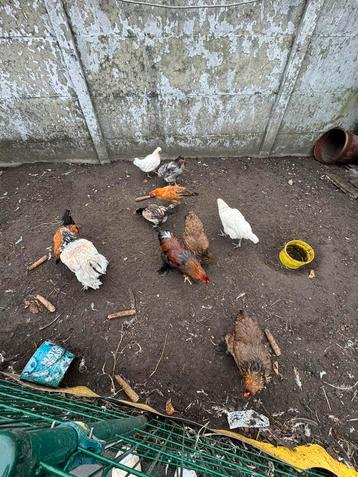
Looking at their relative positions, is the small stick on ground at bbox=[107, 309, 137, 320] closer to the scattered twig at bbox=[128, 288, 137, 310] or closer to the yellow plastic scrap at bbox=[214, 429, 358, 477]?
the scattered twig at bbox=[128, 288, 137, 310]

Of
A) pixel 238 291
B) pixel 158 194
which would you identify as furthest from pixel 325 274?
pixel 158 194

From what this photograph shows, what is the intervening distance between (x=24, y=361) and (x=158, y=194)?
3.14 metres

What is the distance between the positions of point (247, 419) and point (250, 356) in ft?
2.25

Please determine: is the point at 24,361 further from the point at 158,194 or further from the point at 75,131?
the point at 75,131

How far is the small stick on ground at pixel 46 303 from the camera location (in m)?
3.69

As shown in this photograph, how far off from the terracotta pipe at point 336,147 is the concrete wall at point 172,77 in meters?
0.30

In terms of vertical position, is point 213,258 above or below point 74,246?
below

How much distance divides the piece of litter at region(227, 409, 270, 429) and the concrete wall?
4895mm

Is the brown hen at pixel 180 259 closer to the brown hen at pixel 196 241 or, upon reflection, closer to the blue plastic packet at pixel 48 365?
the brown hen at pixel 196 241

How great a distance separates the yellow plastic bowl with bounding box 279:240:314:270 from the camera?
394 cm

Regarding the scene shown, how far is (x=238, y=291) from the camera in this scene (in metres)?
3.89

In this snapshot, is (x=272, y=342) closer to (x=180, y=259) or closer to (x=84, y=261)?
(x=180, y=259)

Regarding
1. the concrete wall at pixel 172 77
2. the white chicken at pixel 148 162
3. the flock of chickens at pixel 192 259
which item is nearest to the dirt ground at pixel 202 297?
the flock of chickens at pixel 192 259

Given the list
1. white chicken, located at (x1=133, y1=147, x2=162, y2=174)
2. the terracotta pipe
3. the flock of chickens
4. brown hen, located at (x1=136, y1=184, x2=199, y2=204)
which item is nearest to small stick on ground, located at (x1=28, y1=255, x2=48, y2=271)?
the flock of chickens
